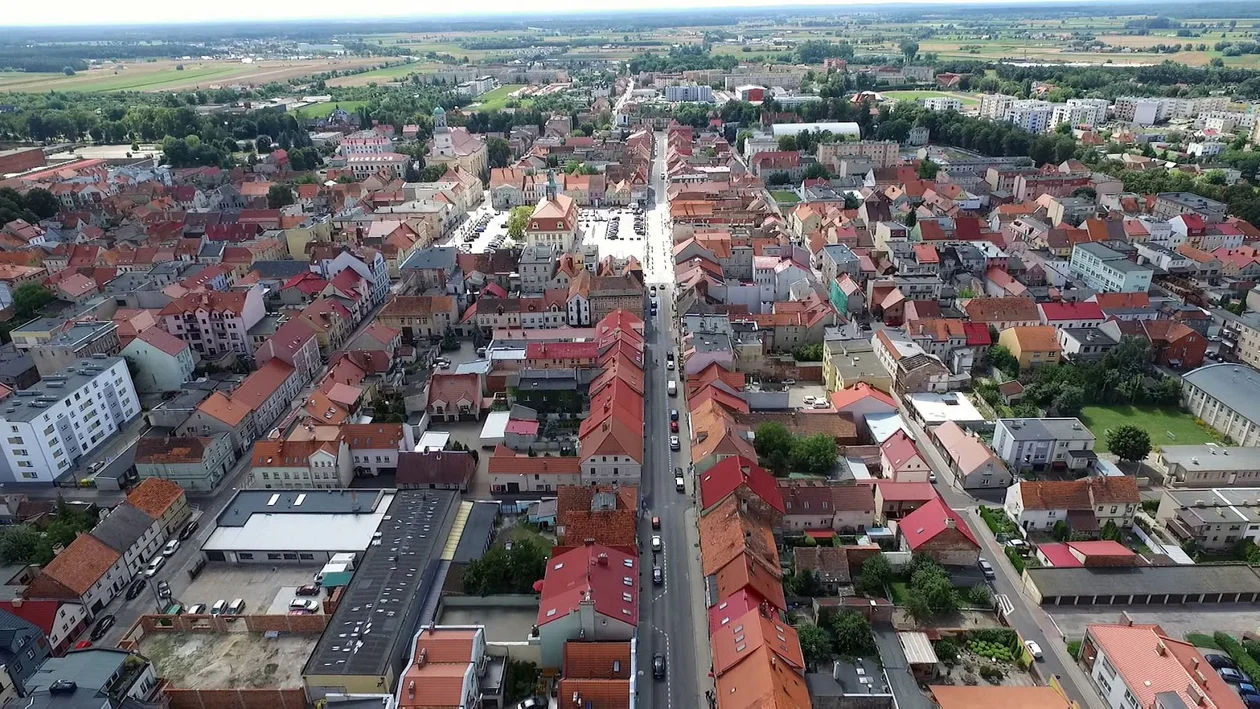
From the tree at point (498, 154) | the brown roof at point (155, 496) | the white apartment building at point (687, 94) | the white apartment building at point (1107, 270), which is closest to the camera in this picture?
the brown roof at point (155, 496)

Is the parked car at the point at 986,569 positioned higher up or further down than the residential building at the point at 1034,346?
further down

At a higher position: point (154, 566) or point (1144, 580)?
point (154, 566)

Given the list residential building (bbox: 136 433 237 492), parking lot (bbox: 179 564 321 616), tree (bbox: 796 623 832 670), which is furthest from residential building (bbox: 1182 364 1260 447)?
residential building (bbox: 136 433 237 492)

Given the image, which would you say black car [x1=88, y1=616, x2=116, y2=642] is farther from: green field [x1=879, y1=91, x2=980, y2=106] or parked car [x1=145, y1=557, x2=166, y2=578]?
green field [x1=879, y1=91, x2=980, y2=106]

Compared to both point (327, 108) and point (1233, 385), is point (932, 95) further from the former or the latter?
point (1233, 385)

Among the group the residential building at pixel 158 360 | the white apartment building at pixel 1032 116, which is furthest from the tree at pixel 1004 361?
the white apartment building at pixel 1032 116

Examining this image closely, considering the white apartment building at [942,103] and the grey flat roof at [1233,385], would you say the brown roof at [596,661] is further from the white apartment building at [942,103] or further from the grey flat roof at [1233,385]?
the white apartment building at [942,103]

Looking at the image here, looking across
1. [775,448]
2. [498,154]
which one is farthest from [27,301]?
[498,154]
